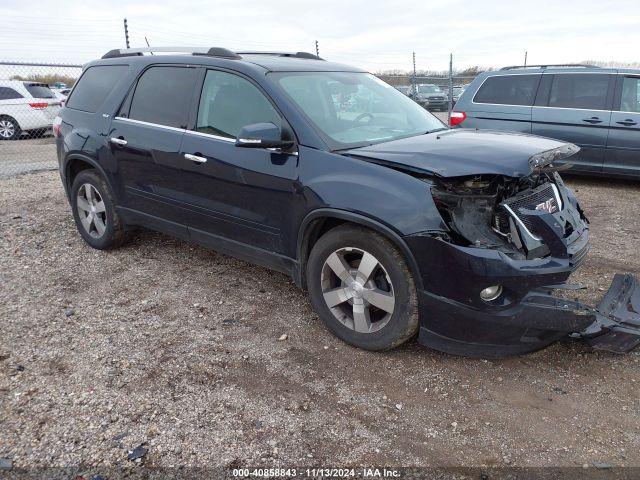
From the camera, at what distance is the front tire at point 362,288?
9.95 feet

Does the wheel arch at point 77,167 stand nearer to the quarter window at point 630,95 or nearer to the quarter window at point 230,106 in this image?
the quarter window at point 230,106

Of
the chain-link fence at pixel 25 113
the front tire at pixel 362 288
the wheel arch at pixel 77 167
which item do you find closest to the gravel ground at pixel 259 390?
the front tire at pixel 362 288

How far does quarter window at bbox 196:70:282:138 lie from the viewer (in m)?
3.65

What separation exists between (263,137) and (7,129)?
14268 mm

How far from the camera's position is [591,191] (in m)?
7.47

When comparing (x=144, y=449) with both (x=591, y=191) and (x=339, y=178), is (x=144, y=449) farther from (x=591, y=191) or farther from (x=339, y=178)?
(x=591, y=191)

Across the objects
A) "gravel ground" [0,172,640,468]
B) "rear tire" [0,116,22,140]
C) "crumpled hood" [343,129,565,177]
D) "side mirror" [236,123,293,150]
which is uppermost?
"side mirror" [236,123,293,150]

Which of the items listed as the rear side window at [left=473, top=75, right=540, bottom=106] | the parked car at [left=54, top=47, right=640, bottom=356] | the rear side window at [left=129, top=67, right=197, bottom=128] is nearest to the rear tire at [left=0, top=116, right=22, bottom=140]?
the parked car at [left=54, top=47, right=640, bottom=356]

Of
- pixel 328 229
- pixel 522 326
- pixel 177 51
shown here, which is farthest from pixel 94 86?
pixel 522 326

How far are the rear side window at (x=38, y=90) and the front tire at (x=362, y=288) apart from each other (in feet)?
47.4

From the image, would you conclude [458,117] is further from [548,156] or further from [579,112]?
[548,156]

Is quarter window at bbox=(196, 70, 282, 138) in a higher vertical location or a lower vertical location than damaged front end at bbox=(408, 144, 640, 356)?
higher

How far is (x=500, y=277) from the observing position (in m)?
2.74

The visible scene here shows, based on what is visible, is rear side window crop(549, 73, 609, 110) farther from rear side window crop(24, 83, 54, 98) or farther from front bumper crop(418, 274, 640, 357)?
rear side window crop(24, 83, 54, 98)
